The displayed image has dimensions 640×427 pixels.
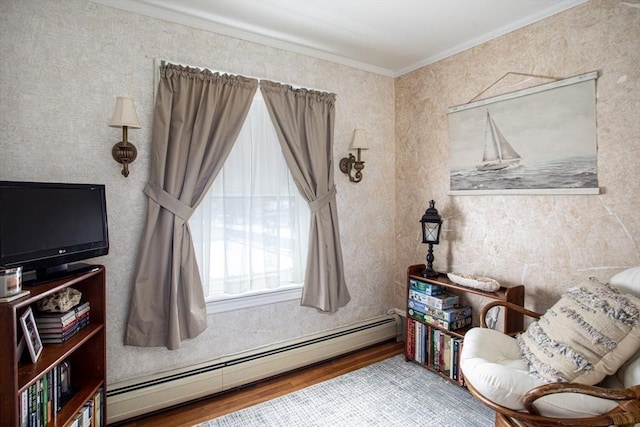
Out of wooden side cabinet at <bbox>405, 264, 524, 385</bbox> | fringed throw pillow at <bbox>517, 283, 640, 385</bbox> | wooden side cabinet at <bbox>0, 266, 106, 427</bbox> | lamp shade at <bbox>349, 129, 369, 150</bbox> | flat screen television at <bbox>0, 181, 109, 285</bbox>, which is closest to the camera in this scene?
wooden side cabinet at <bbox>0, 266, 106, 427</bbox>

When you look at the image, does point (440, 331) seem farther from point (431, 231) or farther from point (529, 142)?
point (529, 142)

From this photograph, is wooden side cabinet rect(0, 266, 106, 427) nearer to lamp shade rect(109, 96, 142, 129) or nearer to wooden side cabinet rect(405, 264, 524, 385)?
lamp shade rect(109, 96, 142, 129)

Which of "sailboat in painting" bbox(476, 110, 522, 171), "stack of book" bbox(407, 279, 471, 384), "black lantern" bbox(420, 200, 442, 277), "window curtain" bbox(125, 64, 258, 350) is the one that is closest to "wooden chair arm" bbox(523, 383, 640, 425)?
"stack of book" bbox(407, 279, 471, 384)

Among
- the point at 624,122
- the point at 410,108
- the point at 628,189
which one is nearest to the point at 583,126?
the point at 624,122

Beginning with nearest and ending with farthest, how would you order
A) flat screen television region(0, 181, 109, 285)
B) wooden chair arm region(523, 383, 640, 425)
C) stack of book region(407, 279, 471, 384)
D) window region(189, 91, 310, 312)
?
wooden chair arm region(523, 383, 640, 425)
flat screen television region(0, 181, 109, 285)
window region(189, 91, 310, 312)
stack of book region(407, 279, 471, 384)

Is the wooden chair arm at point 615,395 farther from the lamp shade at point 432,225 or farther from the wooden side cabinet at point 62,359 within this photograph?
the wooden side cabinet at point 62,359

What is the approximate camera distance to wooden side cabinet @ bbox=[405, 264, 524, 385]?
2.35 metres

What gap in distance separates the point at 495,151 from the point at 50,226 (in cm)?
286

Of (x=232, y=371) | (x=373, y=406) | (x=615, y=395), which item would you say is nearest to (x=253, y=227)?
(x=232, y=371)

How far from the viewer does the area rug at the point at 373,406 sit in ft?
7.09

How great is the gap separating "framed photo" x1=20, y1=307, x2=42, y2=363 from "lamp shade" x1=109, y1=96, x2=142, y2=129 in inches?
42.0

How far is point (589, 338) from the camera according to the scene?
5.24 ft

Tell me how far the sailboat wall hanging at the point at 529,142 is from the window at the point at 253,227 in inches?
56.5

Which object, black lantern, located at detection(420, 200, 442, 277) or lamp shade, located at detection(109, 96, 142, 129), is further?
black lantern, located at detection(420, 200, 442, 277)
